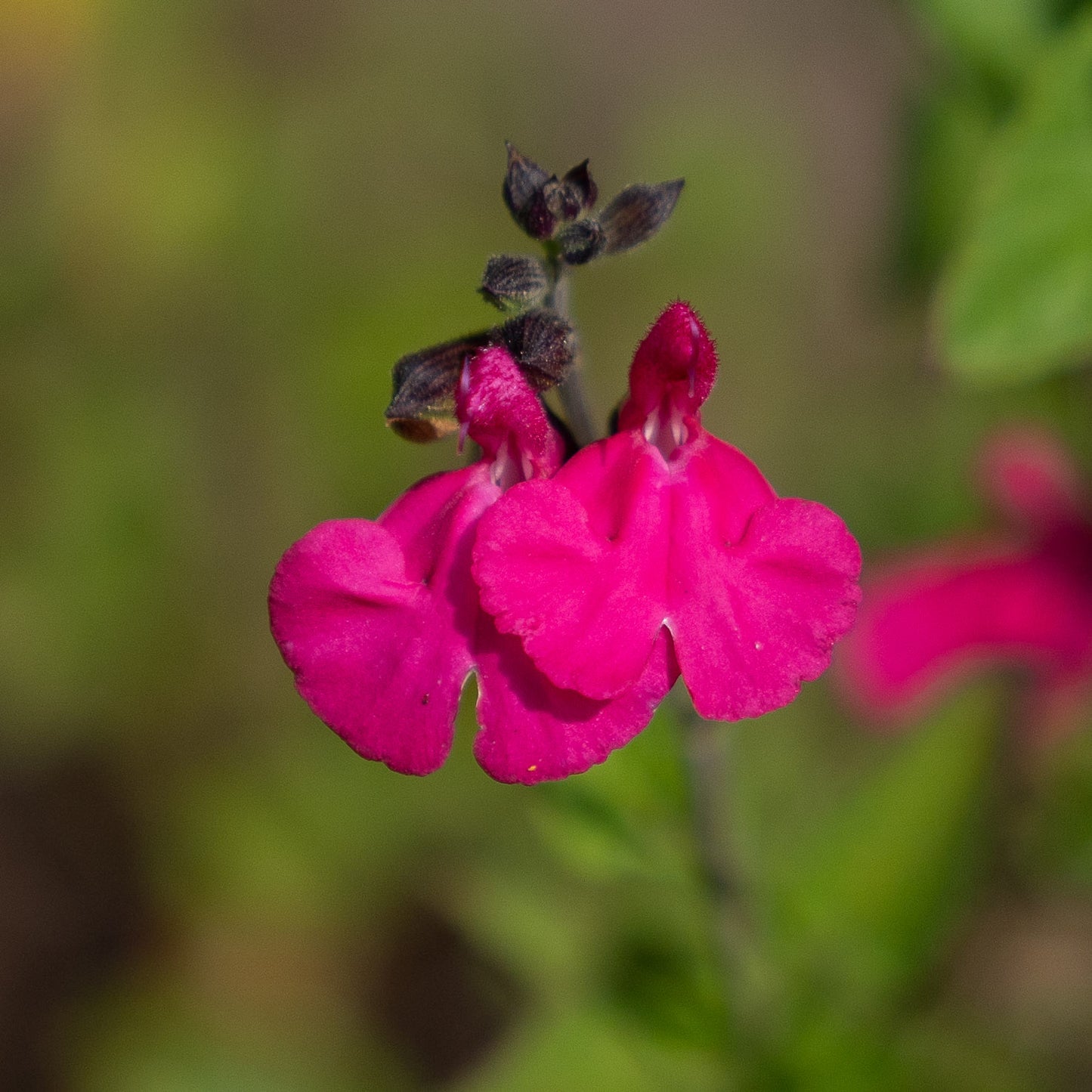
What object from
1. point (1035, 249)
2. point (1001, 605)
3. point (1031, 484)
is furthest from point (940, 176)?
point (1035, 249)

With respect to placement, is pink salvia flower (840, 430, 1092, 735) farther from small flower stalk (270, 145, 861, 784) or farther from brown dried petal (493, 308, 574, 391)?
brown dried petal (493, 308, 574, 391)

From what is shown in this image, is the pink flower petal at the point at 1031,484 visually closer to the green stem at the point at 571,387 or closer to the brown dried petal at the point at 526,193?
the green stem at the point at 571,387

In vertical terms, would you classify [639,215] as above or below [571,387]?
above

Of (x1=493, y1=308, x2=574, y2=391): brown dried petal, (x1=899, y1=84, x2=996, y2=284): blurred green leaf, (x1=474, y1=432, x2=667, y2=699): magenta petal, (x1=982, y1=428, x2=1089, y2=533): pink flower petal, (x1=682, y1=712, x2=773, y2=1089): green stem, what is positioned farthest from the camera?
(x1=982, y1=428, x2=1089, y2=533): pink flower petal

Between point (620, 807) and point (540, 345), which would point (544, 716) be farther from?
point (620, 807)

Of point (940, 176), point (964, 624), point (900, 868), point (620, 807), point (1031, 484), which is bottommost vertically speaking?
point (900, 868)

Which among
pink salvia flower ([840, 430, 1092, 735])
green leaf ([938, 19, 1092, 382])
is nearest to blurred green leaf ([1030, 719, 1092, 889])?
pink salvia flower ([840, 430, 1092, 735])

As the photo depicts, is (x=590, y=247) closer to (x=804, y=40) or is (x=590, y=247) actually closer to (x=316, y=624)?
(x=316, y=624)
